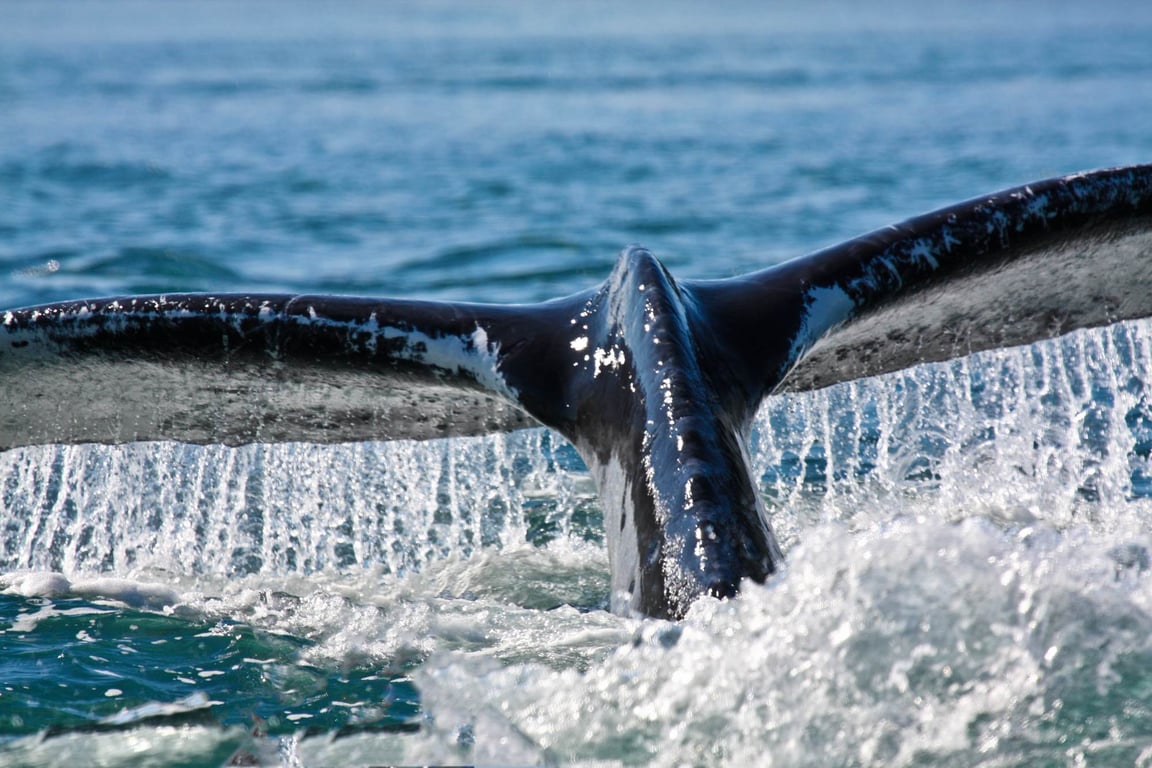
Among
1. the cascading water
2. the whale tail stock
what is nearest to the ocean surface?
the cascading water

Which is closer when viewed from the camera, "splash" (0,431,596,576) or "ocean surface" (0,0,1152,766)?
"ocean surface" (0,0,1152,766)

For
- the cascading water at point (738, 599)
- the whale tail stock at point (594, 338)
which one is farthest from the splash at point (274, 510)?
the whale tail stock at point (594, 338)

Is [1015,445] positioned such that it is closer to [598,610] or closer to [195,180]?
[598,610]

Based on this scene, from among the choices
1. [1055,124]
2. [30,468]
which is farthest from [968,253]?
[1055,124]

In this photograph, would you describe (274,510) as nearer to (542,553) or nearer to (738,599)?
(542,553)

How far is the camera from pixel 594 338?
4.24 metres

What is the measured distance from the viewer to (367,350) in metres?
4.37

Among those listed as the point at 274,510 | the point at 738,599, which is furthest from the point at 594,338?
the point at 274,510

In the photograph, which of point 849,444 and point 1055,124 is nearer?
point 849,444

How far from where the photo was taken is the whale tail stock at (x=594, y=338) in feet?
13.6

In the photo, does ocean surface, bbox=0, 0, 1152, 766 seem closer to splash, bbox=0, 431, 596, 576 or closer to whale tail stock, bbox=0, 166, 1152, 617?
splash, bbox=0, 431, 596, 576

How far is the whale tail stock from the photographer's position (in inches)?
163

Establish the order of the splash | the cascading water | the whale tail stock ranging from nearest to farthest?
the cascading water < the whale tail stock < the splash

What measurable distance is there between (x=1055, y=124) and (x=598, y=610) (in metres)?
16.9
